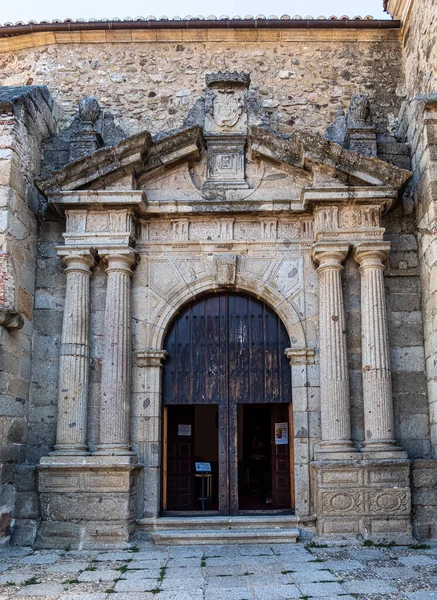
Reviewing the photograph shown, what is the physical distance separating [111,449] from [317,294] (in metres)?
2.84

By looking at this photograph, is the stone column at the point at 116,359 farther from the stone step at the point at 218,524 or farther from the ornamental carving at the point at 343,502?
the ornamental carving at the point at 343,502

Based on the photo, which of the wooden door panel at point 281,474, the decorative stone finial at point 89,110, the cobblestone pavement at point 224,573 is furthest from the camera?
the decorative stone finial at point 89,110

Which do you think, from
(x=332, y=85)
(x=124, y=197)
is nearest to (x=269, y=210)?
(x=124, y=197)

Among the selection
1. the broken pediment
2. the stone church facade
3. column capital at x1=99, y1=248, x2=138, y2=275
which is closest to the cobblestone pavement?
the stone church facade

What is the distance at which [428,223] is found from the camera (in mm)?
6902

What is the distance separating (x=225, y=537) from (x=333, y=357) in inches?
85.5

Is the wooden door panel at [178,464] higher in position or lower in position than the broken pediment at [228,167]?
lower

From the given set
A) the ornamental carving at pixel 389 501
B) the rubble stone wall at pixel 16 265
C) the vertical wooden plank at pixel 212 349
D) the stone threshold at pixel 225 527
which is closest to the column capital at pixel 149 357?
the vertical wooden plank at pixel 212 349

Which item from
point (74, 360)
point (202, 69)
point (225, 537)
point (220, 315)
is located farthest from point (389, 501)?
point (202, 69)

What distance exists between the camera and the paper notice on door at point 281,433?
7.22 meters

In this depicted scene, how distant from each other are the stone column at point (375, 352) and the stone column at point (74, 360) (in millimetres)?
3017

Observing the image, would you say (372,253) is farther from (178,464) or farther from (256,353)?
(178,464)

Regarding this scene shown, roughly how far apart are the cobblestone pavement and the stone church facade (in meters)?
0.35

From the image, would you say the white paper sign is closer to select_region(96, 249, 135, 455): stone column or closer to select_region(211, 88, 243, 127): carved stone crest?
select_region(96, 249, 135, 455): stone column
